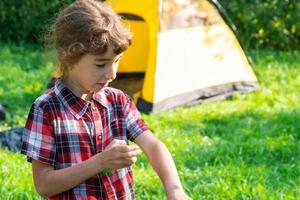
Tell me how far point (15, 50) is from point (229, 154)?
5.00 meters

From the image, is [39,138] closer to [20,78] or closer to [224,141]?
[224,141]

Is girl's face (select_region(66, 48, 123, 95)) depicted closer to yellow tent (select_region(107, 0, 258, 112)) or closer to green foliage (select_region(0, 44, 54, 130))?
green foliage (select_region(0, 44, 54, 130))

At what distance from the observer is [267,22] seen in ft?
30.6

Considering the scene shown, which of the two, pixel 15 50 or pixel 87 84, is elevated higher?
pixel 87 84

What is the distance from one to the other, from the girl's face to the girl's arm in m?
0.28

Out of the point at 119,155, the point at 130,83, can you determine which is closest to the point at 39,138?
the point at 119,155

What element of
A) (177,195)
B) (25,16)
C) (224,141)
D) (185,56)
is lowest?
(25,16)

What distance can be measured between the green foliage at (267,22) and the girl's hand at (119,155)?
7.03m

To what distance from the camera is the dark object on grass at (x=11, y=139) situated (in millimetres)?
4812

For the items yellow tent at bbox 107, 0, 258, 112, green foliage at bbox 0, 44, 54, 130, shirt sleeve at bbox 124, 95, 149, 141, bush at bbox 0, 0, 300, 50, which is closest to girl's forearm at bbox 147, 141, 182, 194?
shirt sleeve at bbox 124, 95, 149, 141

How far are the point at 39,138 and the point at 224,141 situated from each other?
2.74m

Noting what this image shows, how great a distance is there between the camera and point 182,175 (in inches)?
168

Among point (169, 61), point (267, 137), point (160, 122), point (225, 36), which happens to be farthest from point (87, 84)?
point (225, 36)

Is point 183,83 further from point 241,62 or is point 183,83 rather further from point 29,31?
point 29,31
